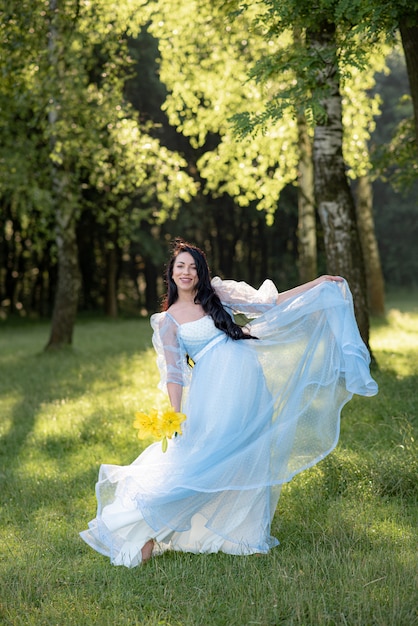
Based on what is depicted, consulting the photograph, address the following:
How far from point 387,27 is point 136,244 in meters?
27.6

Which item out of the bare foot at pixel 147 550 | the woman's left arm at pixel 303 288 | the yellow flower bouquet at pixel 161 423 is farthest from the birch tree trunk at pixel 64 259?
the bare foot at pixel 147 550

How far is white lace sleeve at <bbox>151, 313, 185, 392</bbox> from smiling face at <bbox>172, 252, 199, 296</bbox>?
9.3 inches

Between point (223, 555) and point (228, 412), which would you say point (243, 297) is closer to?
point (228, 412)

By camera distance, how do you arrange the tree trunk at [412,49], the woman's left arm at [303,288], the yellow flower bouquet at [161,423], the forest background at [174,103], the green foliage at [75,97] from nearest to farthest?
the yellow flower bouquet at [161,423] < the woman's left arm at [303,288] < the tree trunk at [412,49] < the forest background at [174,103] < the green foliage at [75,97]

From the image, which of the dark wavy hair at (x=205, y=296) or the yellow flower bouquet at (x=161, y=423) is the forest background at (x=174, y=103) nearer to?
the dark wavy hair at (x=205, y=296)

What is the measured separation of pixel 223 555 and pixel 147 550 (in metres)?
0.50

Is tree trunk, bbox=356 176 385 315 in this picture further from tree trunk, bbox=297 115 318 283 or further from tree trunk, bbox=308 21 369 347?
tree trunk, bbox=308 21 369 347

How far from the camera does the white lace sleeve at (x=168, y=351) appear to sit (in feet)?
17.8

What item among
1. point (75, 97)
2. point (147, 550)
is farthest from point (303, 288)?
point (75, 97)

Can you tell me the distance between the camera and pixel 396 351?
14031 millimetres

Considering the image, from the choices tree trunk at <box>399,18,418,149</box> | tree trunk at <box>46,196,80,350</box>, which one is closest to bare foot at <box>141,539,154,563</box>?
tree trunk at <box>399,18,418,149</box>

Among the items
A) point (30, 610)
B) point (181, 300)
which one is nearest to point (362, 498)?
point (181, 300)

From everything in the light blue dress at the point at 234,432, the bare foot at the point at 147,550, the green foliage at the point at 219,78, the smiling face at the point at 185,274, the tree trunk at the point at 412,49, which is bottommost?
the bare foot at the point at 147,550

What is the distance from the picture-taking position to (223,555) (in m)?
5.09
